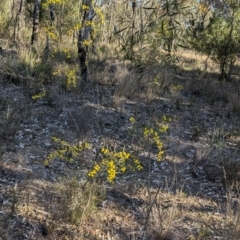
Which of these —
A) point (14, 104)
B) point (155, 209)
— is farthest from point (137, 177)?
point (14, 104)

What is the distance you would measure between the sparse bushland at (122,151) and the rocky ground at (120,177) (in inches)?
0.5

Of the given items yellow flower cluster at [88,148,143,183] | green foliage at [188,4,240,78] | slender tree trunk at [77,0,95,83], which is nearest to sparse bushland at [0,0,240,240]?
yellow flower cluster at [88,148,143,183]

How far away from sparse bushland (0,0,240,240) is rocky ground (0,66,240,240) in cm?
1

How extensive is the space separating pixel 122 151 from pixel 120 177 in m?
0.40

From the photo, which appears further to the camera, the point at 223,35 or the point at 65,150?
the point at 223,35

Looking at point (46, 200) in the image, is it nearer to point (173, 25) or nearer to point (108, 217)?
point (108, 217)

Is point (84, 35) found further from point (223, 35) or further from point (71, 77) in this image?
point (223, 35)

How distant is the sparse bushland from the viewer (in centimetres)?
266

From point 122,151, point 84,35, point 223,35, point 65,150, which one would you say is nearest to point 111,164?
point 65,150

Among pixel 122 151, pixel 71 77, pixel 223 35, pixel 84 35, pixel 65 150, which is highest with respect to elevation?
pixel 223 35

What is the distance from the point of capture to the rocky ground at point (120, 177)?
2736 mm

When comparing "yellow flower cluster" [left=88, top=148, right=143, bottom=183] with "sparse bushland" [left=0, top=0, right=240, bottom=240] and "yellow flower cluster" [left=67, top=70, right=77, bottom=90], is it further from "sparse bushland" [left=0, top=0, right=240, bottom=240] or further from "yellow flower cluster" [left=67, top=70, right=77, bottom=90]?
"yellow flower cluster" [left=67, top=70, right=77, bottom=90]

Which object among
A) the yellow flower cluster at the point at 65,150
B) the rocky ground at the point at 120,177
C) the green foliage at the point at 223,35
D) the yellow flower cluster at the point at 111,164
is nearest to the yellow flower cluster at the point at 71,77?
the rocky ground at the point at 120,177

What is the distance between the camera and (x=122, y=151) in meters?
3.91
